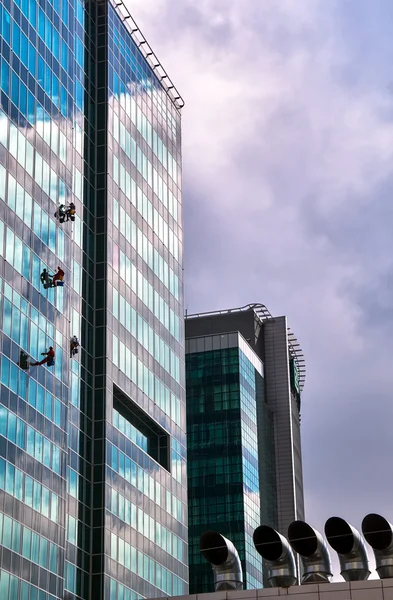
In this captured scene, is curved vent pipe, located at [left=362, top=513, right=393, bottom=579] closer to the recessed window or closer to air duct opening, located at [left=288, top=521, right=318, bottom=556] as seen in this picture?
air duct opening, located at [left=288, top=521, right=318, bottom=556]

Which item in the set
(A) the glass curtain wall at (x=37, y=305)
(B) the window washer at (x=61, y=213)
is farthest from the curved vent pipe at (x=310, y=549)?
(B) the window washer at (x=61, y=213)

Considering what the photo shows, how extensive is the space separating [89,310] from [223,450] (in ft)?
255

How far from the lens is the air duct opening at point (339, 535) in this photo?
61.2 metres

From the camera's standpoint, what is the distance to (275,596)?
59094 mm

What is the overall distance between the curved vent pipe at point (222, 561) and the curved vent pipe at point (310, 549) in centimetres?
387

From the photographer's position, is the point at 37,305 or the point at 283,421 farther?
the point at 283,421

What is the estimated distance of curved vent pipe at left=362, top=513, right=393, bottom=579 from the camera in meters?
60.2

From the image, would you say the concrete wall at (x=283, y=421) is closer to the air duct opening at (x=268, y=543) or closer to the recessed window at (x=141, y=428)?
the recessed window at (x=141, y=428)

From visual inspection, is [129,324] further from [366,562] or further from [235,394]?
[235,394]

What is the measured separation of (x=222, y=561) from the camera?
64.0m

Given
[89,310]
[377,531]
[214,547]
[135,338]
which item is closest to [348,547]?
[377,531]

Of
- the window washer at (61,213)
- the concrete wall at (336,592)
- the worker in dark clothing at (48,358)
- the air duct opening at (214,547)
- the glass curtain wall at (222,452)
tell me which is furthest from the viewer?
the glass curtain wall at (222,452)

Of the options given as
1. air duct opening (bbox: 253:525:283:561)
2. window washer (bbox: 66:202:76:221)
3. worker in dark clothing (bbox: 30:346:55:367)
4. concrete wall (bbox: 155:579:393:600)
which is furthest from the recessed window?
concrete wall (bbox: 155:579:393:600)

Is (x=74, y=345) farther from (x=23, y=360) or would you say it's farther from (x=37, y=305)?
(x=23, y=360)
